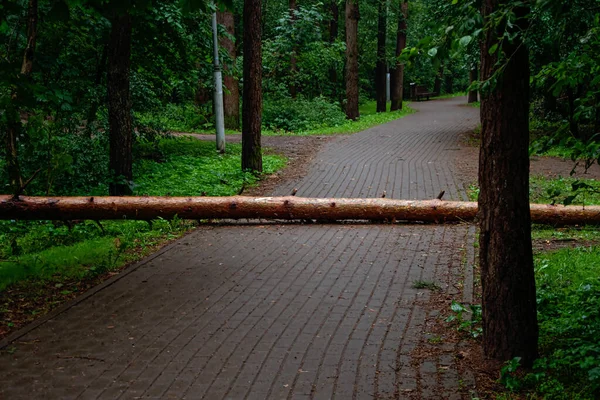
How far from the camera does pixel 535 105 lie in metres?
24.1

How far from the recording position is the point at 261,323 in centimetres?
714

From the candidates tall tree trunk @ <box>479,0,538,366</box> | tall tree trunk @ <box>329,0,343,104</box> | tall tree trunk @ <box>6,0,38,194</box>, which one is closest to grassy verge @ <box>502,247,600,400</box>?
tall tree trunk @ <box>479,0,538,366</box>

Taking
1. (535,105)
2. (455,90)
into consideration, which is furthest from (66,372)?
(455,90)

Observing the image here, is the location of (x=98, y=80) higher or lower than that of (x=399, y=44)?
lower

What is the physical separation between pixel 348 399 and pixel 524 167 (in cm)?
232

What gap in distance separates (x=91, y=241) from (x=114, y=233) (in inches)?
25.0

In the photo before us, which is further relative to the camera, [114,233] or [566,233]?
[114,233]

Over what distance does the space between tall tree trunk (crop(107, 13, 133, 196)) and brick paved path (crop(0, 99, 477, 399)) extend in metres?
2.78

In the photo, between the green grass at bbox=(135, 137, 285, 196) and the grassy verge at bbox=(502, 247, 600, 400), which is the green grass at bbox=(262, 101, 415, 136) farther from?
the grassy verge at bbox=(502, 247, 600, 400)

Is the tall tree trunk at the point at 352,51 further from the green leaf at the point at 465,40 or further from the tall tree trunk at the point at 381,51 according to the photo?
the green leaf at the point at 465,40

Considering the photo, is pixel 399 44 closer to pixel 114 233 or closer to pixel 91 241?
pixel 114 233

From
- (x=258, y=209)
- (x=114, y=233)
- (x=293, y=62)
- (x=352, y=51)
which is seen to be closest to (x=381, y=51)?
(x=293, y=62)

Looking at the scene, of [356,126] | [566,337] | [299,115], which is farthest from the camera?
[299,115]

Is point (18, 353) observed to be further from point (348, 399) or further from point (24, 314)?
point (348, 399)
